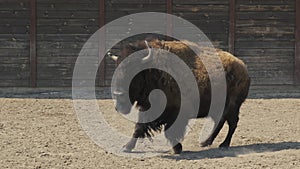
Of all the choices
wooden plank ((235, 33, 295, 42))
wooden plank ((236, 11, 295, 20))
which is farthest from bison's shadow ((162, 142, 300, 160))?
wooden plank ((236, 11, 295, 20))

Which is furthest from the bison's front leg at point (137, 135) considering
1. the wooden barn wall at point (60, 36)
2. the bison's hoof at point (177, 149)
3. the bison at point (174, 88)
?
the wooden barn wall at point (60, 36)

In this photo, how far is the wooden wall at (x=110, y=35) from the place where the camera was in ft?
44.6

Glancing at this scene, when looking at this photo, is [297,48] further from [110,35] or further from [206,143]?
[206,143]

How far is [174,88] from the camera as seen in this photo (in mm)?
7613

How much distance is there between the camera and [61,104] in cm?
1175

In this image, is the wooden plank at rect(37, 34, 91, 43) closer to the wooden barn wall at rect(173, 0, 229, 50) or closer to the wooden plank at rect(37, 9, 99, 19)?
the wooden plank at rect(37, 9, 99, 19)

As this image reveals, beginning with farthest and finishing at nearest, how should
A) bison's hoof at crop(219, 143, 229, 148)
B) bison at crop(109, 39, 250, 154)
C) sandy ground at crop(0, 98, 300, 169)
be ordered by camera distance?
bison's hoof at crop(219, 143, 229, 148) < bison at crop(109, 39, 250, 154) < sandy ground at crop(0, 98, 300, 169)

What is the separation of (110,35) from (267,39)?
328 centimetres

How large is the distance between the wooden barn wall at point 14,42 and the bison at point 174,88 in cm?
630

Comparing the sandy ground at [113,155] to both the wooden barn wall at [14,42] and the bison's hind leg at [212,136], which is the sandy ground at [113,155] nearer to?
the bison's hind leg at [212,136]

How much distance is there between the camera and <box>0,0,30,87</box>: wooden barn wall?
13.5 meters

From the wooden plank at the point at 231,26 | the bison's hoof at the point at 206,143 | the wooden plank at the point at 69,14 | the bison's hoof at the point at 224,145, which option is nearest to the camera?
the bison's hoof at the point at 224,145

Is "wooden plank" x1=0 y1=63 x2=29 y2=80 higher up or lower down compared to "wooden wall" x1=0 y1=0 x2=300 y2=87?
lower down

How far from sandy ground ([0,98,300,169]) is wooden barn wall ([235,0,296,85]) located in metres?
2.28
